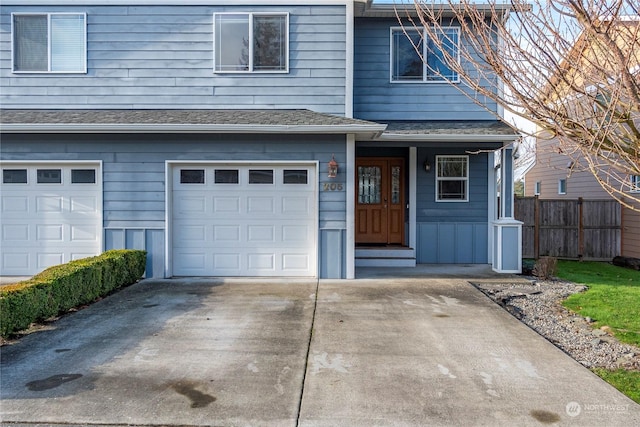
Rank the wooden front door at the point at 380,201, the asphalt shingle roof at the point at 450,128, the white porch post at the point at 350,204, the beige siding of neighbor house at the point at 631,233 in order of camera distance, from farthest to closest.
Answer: the beige siding of neighbor house at the point at 631,233 < the wooden front door at the point at 380,201 < the asphalt shingle roof at the point at 450,128 < the white porch post at the point at 350,204

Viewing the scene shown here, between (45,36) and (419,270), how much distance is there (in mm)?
8609

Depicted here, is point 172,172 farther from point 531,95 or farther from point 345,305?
point 531,95

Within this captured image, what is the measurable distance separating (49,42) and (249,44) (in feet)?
12.5

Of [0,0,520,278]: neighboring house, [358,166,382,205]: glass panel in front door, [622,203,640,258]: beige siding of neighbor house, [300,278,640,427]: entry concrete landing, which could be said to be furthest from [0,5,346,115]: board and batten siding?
[622,203,640,258]: beige siding of neighbor house

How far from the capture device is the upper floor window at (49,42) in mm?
8875

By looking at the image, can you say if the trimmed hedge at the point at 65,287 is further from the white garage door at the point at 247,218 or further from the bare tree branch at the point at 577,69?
the bare tree branch at the point at 577,69

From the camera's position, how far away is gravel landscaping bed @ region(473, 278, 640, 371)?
4.48 m

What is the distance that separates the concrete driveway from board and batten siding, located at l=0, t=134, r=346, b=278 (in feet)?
6.86

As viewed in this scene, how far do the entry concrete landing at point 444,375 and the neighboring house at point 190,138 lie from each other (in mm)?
2926

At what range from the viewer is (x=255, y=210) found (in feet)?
28.2

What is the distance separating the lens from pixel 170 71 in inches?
349

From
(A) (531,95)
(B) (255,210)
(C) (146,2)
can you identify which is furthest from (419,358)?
(C) (146,2)

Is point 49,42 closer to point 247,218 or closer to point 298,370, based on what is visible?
point 247,218

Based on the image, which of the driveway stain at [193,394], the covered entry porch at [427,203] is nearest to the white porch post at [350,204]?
the covered entry porch at [427,203]
